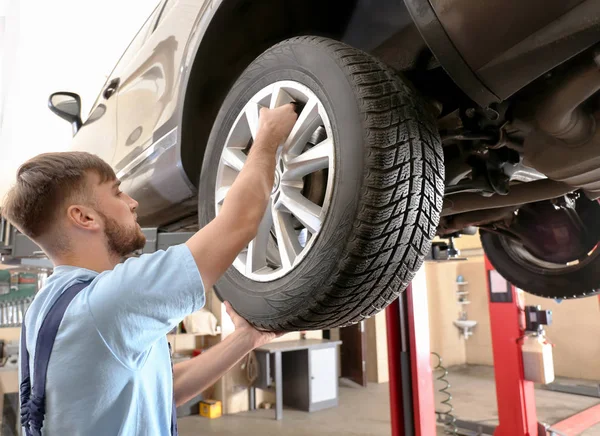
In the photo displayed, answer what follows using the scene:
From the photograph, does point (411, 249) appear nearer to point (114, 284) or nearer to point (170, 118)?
point (114, 284)

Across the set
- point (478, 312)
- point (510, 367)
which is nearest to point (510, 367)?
point (510, 367)

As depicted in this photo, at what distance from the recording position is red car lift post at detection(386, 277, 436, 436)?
2.77 metres

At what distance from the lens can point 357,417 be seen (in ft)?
15.7

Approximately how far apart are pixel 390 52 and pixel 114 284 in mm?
909

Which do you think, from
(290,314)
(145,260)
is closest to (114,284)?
(145,260)

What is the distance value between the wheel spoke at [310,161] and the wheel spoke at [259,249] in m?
0.13

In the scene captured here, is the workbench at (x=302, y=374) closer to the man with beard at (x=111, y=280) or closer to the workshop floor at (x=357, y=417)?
the workshop floor at (x=357, y=417)

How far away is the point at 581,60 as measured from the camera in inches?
35.1

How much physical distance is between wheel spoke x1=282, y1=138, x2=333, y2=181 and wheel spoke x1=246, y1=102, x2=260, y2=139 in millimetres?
137

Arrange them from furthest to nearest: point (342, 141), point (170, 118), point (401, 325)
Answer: point (401, 325), point (170, 118), point (342, 141)

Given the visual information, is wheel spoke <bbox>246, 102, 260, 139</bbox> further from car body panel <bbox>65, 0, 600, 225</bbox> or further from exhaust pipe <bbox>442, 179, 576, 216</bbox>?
exhaust pipe <bbox>442, 179, 576, 216</bbox>

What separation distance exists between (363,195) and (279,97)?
0.34 m

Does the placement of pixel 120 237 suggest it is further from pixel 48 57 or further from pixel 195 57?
pixel 48 57

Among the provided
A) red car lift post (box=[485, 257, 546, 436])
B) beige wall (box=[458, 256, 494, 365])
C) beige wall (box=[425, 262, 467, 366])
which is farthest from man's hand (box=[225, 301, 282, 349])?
beige wall (box=[458, 256, 494, 365])
